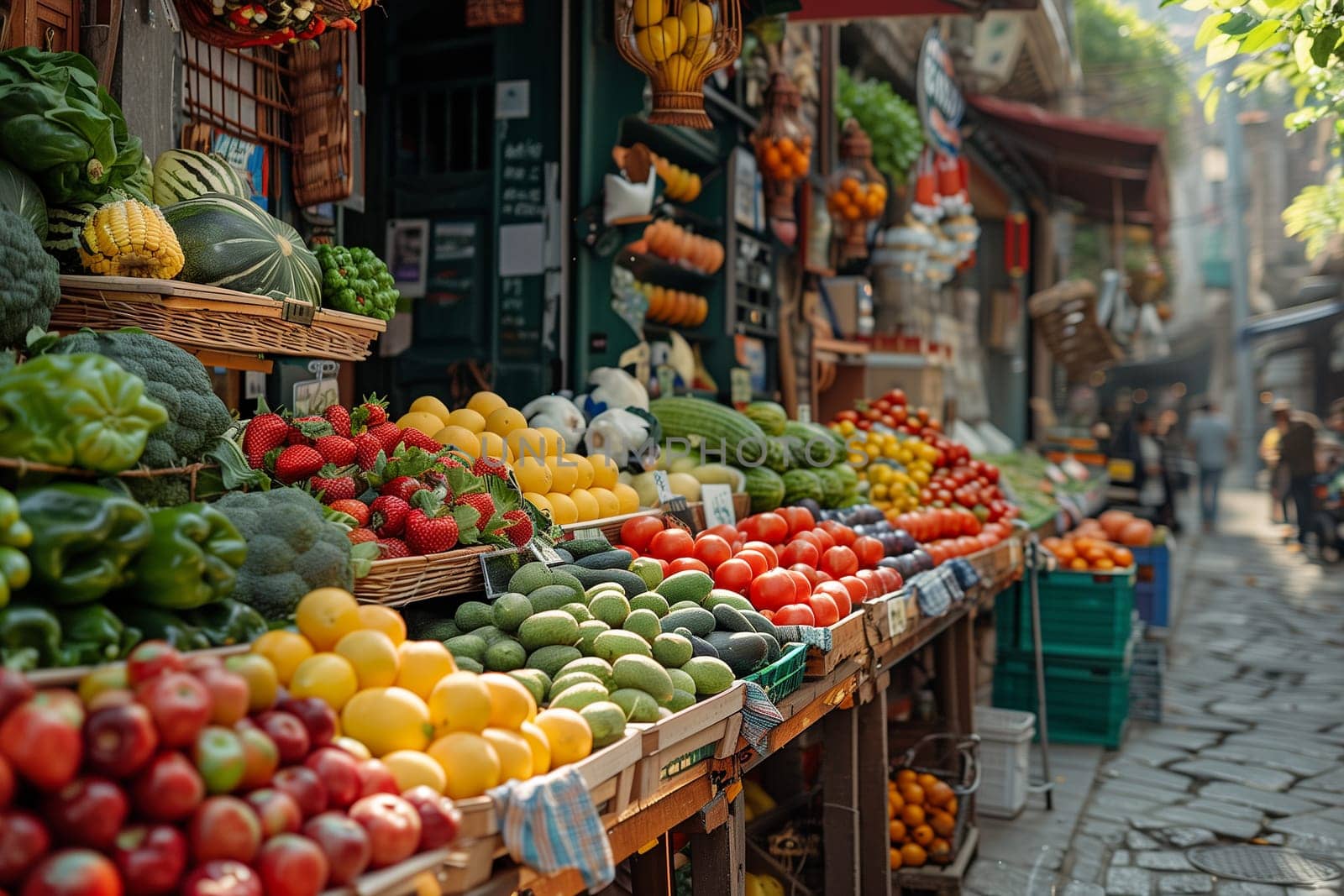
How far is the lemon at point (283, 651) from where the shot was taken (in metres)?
1.86

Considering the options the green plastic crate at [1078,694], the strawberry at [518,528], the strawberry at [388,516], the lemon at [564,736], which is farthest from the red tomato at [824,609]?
the green plastic crate at [1078,694]

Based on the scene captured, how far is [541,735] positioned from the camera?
200 centimetres

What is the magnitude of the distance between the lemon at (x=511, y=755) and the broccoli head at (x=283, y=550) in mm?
501

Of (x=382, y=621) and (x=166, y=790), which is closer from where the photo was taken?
(x=166, y=790)

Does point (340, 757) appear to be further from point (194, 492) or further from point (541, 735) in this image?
point (194, 492)

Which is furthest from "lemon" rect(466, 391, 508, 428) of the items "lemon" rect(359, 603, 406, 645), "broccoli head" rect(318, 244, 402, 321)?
"lemon" rect(359, 603, 406, 645)

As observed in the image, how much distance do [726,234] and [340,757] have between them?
5.15m

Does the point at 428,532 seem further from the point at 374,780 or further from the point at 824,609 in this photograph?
the point at 824,609

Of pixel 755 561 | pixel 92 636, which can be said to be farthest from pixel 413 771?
pixel 755 561

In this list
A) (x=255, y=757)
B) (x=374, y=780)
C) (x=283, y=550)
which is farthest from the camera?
(x=283, y=550)

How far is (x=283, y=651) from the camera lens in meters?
1.87

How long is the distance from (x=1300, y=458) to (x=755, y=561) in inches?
553

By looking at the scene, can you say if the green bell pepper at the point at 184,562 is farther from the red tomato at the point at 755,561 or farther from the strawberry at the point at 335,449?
the red tomato at the point at 755,561

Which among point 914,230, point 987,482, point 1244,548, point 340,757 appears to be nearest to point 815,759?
point 987,482
